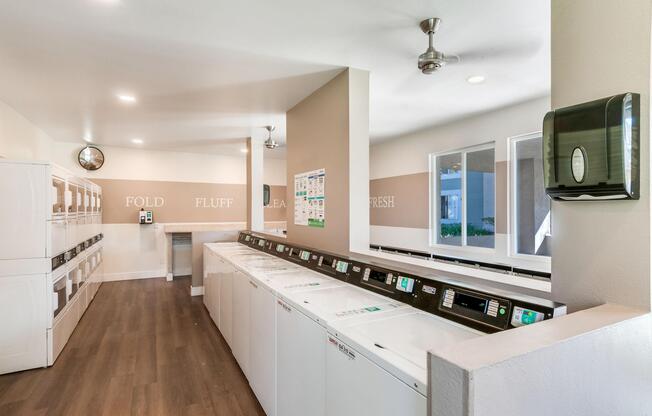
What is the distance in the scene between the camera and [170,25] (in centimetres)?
210

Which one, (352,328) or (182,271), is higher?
(352,328)

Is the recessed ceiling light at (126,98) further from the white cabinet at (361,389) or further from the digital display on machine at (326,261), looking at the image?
the white cabinet at (361,389)

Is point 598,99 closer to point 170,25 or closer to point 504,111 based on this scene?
point 170,25

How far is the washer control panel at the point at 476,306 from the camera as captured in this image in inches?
49.7

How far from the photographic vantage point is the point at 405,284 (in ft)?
5.69

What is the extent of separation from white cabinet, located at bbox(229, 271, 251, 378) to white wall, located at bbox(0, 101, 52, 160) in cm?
299

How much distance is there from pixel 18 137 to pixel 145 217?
2.43 meters

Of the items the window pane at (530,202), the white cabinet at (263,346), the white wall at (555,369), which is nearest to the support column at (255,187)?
the white cabinet at (263,346)

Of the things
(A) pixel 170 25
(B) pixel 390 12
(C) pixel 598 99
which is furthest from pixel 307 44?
(C) pixel 598 99

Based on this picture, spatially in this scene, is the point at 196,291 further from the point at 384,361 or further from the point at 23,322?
the point at 384,361

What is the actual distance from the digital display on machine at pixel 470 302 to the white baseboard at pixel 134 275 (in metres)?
6.21

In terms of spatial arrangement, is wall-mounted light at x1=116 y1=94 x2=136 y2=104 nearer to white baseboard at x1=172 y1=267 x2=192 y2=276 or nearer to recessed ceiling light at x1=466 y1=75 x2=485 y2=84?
recessed ceiling light at x1=466 y1=75 x2=485 y2=84

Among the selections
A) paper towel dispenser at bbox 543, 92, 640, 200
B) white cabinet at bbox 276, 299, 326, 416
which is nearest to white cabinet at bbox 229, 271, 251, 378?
white cabinet at bbox 276, 299, 326, 416

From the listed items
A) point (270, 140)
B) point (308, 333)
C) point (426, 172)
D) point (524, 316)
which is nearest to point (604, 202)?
point (524, 316)
